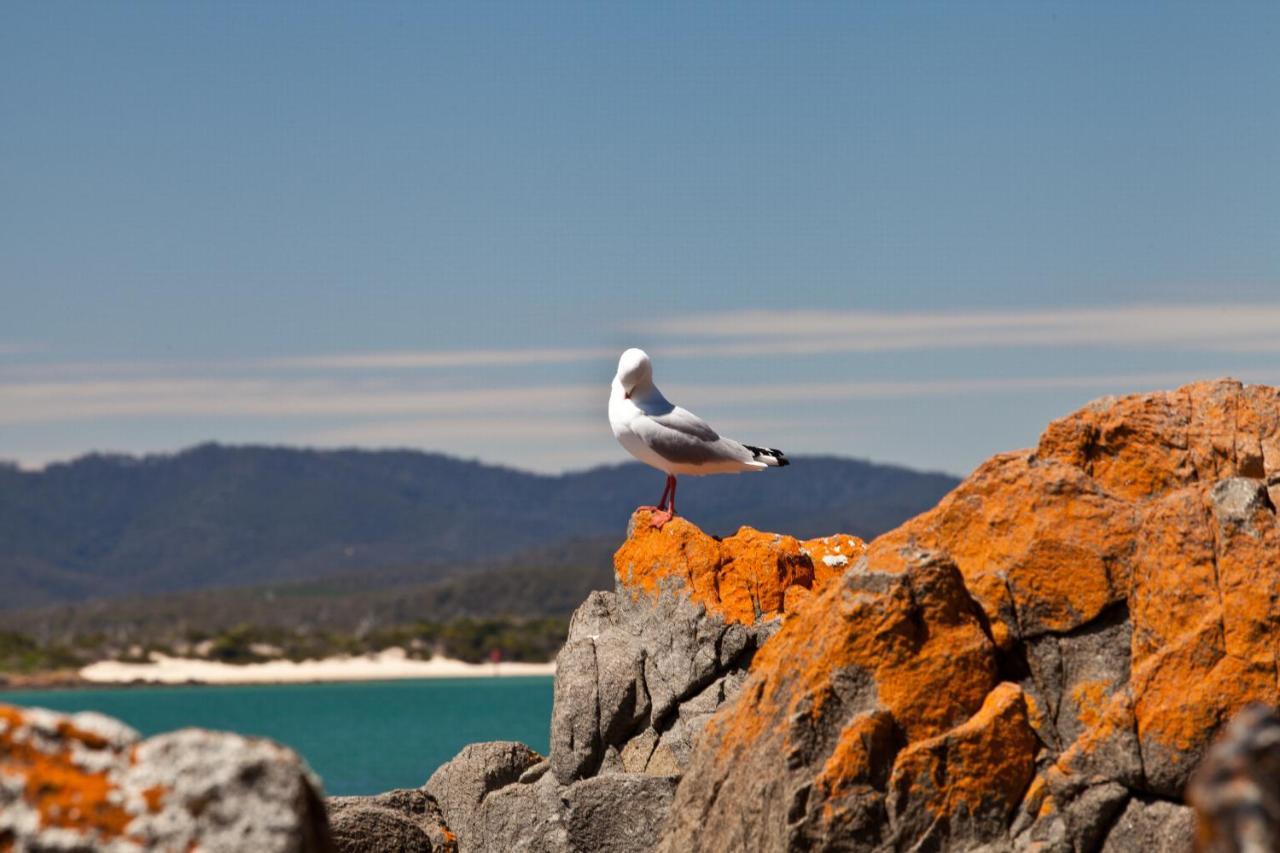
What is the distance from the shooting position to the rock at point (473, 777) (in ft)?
52.3

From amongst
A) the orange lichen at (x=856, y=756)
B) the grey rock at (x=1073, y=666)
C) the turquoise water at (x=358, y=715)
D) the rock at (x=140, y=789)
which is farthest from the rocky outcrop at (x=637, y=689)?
the turquoise water at (x=358, y=715)

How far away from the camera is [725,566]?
15828 millimetres

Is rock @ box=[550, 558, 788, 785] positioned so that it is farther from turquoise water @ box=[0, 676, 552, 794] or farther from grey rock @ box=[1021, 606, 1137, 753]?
turquoise water @ box=[0, 676, 552, 794]

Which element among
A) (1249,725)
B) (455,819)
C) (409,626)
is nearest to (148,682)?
(409,626)

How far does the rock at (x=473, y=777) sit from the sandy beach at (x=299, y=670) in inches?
5600

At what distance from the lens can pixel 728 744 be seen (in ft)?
37.0

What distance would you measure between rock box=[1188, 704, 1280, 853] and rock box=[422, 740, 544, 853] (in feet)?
36.0

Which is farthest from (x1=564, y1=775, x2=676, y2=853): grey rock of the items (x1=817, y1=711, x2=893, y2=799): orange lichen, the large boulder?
(x1=817, y1=711, x2=893, y2=799): orange lichen

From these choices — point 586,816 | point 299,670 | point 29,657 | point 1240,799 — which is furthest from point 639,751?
point 299,670

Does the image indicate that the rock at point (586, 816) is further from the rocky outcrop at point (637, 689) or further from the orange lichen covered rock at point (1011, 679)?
the orange lichen covered rock at point (1011, 679)

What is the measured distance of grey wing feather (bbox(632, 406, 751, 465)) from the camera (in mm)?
16828

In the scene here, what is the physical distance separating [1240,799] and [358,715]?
445ft

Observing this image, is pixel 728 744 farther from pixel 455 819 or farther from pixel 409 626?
pixel 409 626

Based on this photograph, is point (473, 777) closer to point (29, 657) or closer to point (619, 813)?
point (619, 813)
